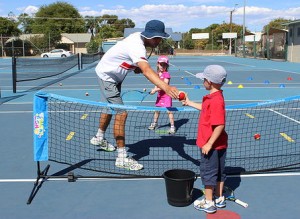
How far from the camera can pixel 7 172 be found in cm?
508

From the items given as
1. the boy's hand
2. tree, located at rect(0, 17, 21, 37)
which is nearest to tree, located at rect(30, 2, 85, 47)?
tree, located at rect(0, 17, 21, 37)

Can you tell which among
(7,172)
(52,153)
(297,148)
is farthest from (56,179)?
(297,148)

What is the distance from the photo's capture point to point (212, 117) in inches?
142

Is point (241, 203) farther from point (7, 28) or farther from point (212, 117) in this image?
point (7, 28)

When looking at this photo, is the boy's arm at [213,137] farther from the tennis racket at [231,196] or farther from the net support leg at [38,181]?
the net support leg at [38,181]

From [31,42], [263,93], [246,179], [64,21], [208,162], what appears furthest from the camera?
[64,21]

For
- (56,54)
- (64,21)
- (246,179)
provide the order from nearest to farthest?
(246,179) → (56,54) → (64,21)

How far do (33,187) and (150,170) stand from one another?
1502mm

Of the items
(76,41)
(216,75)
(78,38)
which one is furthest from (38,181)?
(78,38)

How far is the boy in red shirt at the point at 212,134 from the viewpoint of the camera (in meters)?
3.63

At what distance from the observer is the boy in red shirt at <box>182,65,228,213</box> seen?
3629 millimetres

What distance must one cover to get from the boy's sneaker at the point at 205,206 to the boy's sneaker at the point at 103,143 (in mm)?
2290

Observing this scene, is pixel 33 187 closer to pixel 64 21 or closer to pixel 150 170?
pixel 150 170

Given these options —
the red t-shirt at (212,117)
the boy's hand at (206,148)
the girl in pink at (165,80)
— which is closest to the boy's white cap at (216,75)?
the red t-shirt at (212,117)
